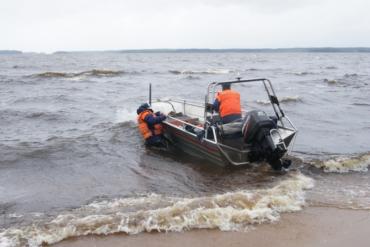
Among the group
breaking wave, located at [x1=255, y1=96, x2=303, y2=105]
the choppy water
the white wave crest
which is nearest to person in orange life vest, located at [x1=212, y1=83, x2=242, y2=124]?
the choppy water

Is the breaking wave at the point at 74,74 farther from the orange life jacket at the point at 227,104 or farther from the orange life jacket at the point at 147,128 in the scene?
the orange life jacket at the point at 227,104

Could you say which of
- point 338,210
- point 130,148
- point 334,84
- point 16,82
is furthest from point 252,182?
point 16,82

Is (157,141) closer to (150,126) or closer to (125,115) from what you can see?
(150,126)

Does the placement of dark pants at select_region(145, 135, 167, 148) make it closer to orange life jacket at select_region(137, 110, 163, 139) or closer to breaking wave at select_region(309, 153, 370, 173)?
orange life jacket at select_region(137, 110, 163, 139)

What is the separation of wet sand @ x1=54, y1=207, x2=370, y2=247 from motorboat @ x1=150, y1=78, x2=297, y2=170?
169cm

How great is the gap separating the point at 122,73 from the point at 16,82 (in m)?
11.2

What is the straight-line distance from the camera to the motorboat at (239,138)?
274 inches

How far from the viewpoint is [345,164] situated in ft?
26.5

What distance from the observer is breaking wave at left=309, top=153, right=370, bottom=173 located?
793 centimetres

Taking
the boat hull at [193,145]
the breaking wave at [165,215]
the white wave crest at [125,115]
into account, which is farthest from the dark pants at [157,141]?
the white wave crest at [125,115]

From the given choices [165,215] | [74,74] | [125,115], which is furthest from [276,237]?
[74,74]

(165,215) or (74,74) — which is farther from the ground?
(165,215)

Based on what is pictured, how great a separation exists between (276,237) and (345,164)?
3.77 m

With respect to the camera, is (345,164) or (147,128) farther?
(147,128)
